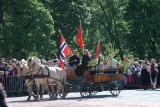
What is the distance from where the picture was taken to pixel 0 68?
2891cm

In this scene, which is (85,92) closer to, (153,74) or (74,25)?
(153,74)

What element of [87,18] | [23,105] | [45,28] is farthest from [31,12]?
[23,105]

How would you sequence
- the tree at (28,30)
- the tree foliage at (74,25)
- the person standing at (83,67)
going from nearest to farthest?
the person standing at (83,67) < the tree at (28,30) < the tree foliage at (74,25)

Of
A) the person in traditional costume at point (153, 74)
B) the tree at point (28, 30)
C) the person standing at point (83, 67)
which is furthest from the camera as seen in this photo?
the tree at point (28, 30)

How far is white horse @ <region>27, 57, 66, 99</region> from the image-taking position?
83.8 feet

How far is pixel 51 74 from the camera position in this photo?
2623cm

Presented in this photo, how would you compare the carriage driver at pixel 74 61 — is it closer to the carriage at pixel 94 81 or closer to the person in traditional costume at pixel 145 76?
the carriage at pixel 94 81

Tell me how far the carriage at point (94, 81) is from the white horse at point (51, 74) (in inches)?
13.5

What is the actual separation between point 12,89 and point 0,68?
1.49 meters

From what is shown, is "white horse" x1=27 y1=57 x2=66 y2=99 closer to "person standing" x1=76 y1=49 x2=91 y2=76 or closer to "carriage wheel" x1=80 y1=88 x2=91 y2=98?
"person standing" x1=76 y1=49 x2=91 y2=76

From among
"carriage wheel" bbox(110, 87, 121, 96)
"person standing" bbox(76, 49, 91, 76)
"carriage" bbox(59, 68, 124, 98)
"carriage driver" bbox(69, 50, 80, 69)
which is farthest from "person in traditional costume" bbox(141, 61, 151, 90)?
"person standing" bbox(76, 49, 91, 76)

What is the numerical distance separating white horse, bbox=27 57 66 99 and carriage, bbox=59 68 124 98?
1.13 feet

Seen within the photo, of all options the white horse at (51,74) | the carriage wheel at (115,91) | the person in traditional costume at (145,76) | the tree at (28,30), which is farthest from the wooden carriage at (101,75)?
the tree at (28,30)

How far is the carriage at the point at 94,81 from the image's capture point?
26.6 m
